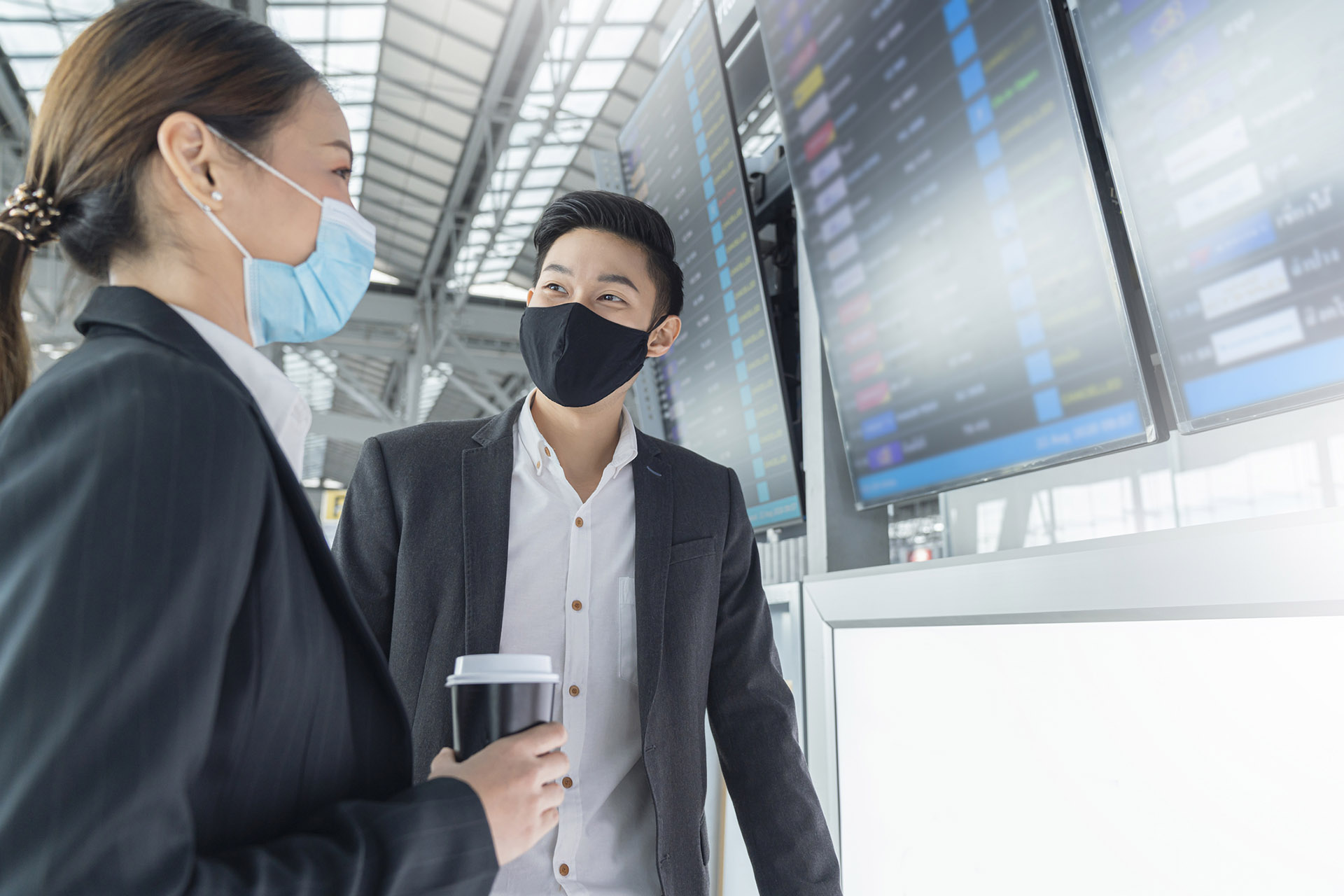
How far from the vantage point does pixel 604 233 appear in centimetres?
199

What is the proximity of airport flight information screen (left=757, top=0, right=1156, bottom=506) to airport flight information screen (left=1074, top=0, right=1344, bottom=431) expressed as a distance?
0.49ft

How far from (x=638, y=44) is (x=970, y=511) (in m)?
8.33

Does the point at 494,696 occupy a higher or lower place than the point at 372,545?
lower

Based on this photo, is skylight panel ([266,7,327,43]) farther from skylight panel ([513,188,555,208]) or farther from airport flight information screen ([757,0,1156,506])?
airport flight information screen ([757,0,1156,506])

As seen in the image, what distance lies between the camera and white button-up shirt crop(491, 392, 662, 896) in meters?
1.51

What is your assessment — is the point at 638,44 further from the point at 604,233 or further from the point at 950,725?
the point at 950,725

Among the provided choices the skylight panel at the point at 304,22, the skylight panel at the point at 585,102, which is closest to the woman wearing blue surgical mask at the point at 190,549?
the skylight panel at the point at 304,22

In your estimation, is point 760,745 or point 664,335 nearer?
point 760,745

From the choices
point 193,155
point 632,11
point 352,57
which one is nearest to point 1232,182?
point 193,155

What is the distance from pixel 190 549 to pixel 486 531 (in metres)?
1.01

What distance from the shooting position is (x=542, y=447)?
183cm

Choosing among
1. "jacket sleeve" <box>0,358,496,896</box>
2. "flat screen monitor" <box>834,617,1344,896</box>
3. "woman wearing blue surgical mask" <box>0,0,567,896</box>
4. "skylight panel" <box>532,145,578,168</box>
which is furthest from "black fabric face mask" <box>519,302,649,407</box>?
"skylight panel" <box>532,145,578,168</box>

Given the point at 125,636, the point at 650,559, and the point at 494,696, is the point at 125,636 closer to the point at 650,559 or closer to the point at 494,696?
the point at 494,696

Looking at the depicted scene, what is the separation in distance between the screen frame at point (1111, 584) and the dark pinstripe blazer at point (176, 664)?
1.07 meters
